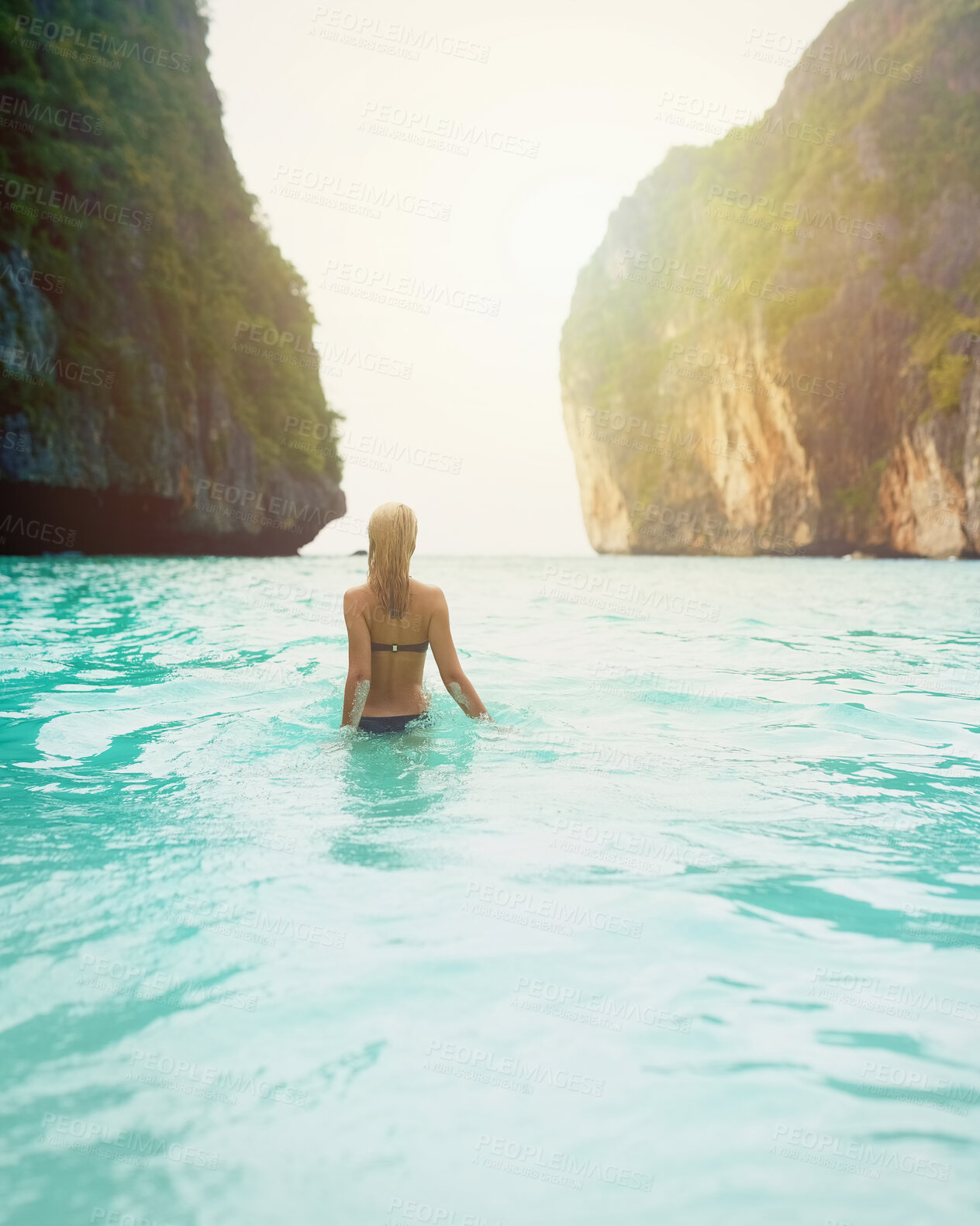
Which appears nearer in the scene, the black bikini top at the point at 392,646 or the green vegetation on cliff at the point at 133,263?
the black bikini top at the point at 392,646

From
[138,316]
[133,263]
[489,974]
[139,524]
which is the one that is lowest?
[489,974]

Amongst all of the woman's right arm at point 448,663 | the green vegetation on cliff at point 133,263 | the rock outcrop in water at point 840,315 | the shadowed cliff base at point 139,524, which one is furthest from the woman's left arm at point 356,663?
the rock outcrop in water at point 840,315

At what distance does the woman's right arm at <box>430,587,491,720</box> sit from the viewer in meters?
4.65

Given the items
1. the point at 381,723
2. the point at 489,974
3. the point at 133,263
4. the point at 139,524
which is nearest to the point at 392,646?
the point at 381,723

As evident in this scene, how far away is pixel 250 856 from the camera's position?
10.2 ft

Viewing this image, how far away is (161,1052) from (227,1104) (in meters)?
0.25

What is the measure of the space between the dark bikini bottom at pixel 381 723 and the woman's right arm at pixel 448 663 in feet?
1.07

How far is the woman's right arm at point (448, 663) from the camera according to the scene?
465cm

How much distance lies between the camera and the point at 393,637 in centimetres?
469

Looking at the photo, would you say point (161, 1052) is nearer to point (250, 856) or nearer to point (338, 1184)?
point (338, 1184)

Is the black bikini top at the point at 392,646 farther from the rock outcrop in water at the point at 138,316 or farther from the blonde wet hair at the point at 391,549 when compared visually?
the rock outcrop in water at the point at 138,316

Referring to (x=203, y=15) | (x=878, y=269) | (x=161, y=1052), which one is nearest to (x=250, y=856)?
(x=161, y=1052)

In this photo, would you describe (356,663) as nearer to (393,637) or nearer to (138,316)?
(393,637)

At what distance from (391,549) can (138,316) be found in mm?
32536
